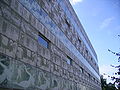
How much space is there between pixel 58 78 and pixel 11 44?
3746 millimetres

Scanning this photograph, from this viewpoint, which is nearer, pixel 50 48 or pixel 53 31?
pixel 50 48

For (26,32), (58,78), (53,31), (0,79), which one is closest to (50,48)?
(53,31)

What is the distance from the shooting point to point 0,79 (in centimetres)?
→ 324

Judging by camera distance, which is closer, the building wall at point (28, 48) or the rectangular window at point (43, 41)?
the building wall at point (28, 48)

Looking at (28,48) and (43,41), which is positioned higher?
(43,41)

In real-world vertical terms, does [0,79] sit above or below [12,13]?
below

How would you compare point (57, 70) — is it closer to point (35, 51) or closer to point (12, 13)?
point (35, 51)

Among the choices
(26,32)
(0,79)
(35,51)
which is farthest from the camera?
(35,51)

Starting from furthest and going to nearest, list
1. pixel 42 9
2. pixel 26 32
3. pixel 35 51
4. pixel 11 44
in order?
pixel 42 9 < pixel 35 51 < pixel 26 32 < pixel 11 44

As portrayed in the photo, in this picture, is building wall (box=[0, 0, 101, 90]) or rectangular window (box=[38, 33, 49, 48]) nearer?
building wall (box=[0, 0, 101, 90])

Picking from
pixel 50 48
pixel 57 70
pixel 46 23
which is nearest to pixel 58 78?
pixel 57 70

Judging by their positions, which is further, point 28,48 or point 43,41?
point 43,41

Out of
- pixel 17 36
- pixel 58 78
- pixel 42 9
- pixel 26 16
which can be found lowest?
pixel 58 78

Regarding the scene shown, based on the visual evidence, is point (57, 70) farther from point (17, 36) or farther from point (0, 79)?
point (0, 79)
